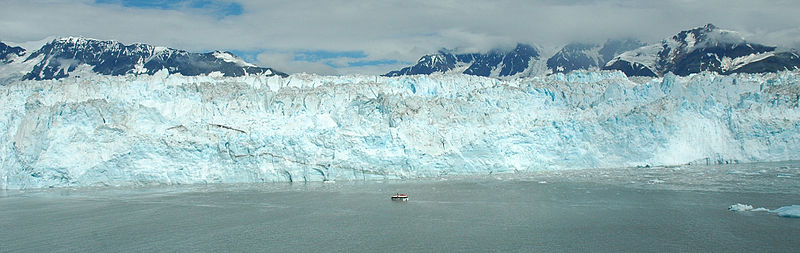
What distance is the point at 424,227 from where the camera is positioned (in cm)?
1535

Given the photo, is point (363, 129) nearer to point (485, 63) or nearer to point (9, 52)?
point (9, 52)

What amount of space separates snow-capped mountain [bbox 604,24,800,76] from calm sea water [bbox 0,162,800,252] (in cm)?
3733

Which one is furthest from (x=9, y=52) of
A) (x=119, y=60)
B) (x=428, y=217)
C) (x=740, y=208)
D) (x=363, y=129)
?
(x=740, y=208)

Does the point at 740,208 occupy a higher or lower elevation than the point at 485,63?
lower

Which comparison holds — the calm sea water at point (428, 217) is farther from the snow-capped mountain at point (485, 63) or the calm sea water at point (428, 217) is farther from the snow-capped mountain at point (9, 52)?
the snow-capped mountain at point (485, 63)

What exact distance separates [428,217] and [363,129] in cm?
1197

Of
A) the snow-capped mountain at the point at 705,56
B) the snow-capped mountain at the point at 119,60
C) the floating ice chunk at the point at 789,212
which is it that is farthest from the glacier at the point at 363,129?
the snow-capped mountain at the point at 119,60

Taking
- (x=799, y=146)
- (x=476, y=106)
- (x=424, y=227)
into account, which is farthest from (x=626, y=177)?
(x=424, y=227)

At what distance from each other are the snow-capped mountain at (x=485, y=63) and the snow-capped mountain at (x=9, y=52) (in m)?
49.3

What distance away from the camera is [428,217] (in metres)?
16.9

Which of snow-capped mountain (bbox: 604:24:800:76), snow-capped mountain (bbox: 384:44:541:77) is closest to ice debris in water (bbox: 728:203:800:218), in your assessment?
snow-capped mountain (bbox: 604:24:800:76)

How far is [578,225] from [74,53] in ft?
206

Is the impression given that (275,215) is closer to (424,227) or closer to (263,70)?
(424,227)

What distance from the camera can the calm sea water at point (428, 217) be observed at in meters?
13.1
